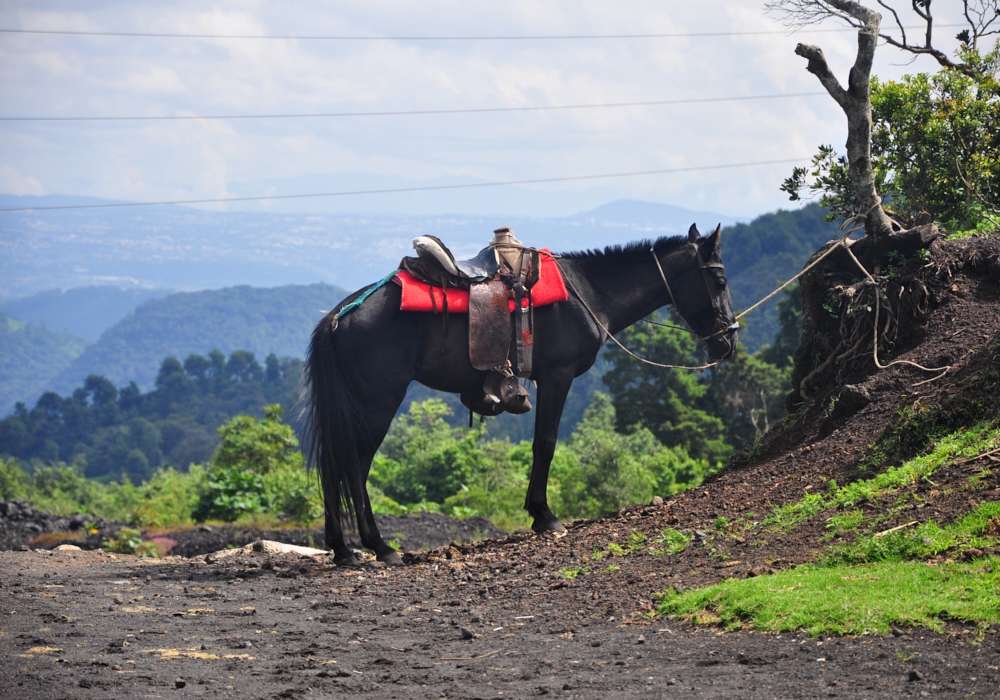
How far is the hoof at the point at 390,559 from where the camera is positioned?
7672 millimetres

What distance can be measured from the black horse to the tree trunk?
179cm

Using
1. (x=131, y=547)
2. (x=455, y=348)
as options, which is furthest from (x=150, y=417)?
(x=455, y=348)

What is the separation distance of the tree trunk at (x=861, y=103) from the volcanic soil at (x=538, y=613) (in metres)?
0.80

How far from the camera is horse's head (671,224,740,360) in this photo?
27.9ft

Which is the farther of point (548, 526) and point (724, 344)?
point (724, 344)

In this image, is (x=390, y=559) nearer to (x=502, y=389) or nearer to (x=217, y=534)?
(x=502, y=389)

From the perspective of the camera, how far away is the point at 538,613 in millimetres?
5758

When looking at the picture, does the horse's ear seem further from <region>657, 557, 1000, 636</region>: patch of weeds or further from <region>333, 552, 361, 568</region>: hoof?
<region>333, 552, 361, 568</region>: hoof

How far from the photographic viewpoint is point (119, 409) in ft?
410

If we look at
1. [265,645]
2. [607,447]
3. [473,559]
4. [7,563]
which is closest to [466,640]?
[265,645]

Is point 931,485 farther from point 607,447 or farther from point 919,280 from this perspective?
point 607,447

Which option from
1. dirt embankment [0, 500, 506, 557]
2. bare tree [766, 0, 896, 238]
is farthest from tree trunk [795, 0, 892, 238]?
dirt embankment [0, 500, 506, 557]

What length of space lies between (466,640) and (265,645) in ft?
3.84

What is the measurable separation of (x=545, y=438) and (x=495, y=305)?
1.34 metres
